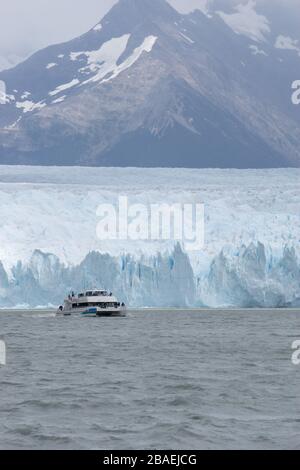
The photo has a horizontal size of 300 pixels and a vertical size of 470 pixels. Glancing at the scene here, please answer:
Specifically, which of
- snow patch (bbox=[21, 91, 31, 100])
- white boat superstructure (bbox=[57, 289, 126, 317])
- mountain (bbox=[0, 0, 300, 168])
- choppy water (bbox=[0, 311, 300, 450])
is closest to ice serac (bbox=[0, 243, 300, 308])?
white boat superstructure (bbox=[57, 289, 126, 317])

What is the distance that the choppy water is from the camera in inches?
755

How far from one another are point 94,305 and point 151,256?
451 cm

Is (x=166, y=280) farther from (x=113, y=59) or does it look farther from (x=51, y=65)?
(x=51, y=65)

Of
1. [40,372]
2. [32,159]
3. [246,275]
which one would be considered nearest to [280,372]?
[40,372]

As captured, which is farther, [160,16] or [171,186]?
[160,16]

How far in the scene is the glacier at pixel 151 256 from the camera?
2260 inches

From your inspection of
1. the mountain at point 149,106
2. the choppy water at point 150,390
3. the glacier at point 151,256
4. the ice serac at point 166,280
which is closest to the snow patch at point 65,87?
the mountain at point 149,106

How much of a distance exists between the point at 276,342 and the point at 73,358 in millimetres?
8967

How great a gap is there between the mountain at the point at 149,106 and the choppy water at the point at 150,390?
356 ft

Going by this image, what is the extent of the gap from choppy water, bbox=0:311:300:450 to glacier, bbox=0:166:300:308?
12.8m

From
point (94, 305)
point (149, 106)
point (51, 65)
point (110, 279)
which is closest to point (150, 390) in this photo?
point (94, 305)

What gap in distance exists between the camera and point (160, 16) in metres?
193
